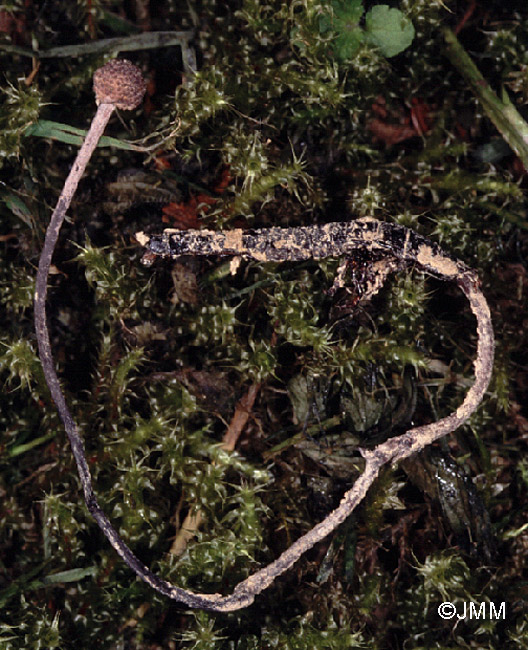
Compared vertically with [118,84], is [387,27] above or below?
above

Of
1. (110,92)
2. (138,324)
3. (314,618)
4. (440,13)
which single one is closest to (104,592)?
(314,618)

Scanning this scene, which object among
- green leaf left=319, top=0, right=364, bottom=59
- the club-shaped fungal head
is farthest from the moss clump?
the club-shaped fungal head

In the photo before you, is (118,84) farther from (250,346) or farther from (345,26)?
(250,346)

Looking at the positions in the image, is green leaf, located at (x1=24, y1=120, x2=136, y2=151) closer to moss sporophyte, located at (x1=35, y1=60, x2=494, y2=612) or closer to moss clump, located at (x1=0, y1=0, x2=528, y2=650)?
moss clump, located at (x1=0, y1=0, x2=528, y2=650)

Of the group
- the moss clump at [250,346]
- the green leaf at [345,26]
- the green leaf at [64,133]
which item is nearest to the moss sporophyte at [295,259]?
the moss clump at [250,346]

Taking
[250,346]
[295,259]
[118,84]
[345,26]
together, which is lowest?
[250,346]

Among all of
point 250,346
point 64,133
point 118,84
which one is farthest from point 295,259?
point 64,133
